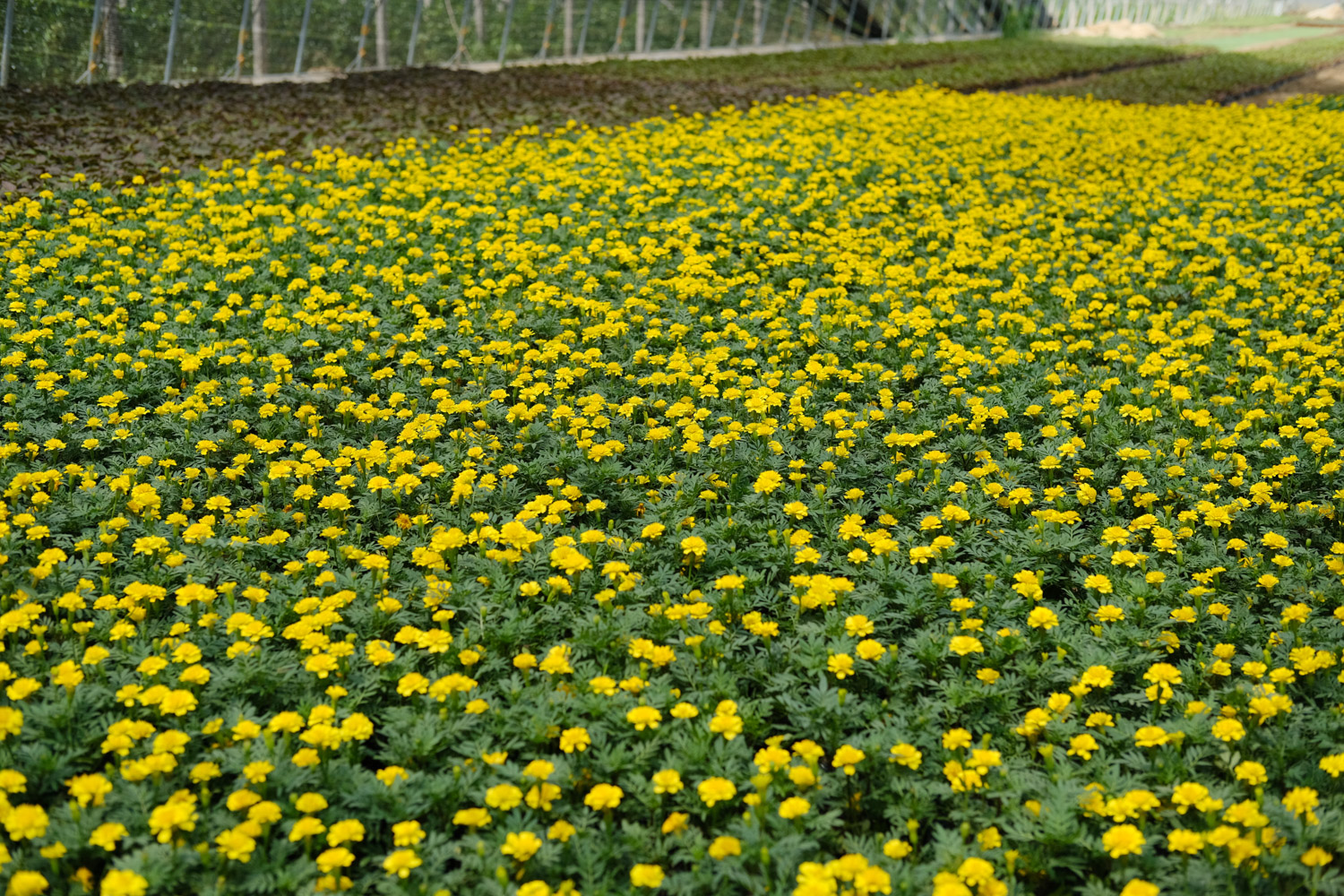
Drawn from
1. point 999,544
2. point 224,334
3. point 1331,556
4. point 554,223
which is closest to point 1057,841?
point 999,544

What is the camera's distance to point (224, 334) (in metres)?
6.87

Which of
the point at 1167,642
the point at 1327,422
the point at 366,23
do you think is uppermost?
the point at 366,23

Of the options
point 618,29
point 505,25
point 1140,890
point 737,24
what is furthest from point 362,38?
point 1140,890

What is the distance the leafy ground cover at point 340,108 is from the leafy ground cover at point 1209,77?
245 cm

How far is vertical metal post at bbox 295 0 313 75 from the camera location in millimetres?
19188

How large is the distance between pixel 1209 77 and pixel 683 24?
13960 millimetres

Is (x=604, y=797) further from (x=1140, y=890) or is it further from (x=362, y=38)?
(x=362, y=38)

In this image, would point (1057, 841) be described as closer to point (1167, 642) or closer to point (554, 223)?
point (1167, 642)

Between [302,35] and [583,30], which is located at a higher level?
[583,30]

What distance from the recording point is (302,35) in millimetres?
19250

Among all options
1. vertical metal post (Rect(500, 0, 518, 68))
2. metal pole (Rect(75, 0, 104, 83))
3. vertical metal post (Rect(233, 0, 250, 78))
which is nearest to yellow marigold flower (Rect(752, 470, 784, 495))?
metal pole (Rect(75, 0, 104, 83))

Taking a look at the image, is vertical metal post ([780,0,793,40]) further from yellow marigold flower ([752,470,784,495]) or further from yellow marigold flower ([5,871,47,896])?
yellow marigold flower ([5,871,47,896])

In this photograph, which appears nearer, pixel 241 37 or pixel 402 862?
pixel 402 862

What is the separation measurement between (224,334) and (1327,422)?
707cm
